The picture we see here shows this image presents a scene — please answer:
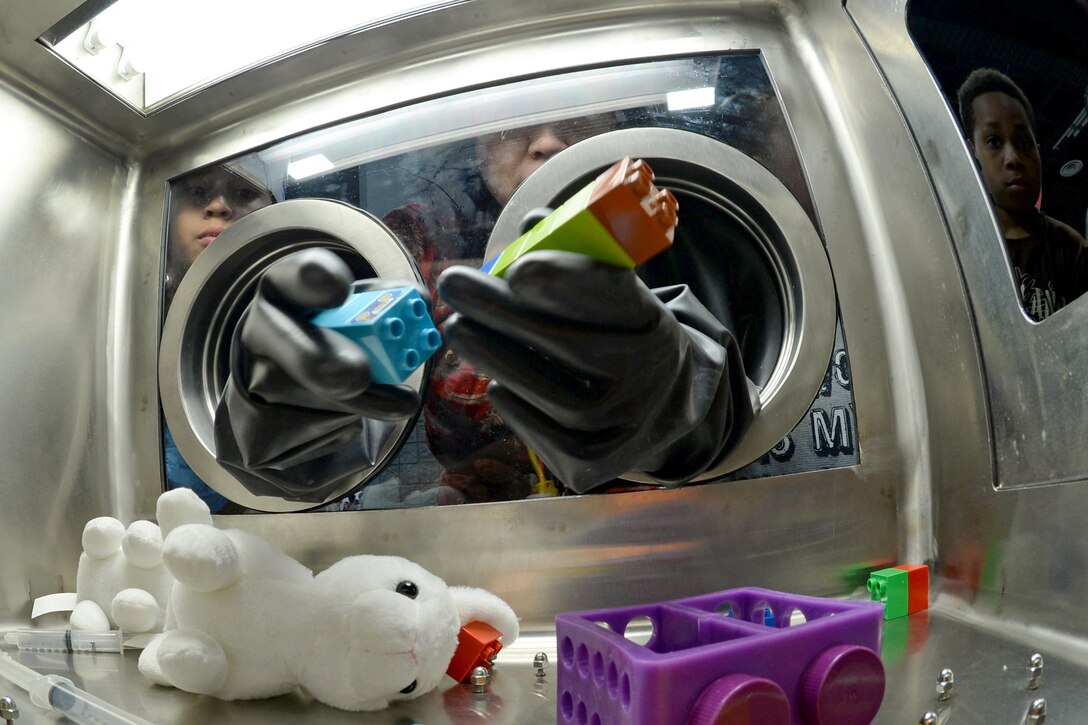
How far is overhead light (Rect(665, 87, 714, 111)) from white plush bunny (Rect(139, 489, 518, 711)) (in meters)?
0.64

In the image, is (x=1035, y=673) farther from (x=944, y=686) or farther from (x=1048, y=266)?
(x=1048, y=266)

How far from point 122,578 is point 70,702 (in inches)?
10.9

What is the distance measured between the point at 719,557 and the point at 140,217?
0.93 metres

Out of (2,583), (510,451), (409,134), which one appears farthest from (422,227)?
(2,583)

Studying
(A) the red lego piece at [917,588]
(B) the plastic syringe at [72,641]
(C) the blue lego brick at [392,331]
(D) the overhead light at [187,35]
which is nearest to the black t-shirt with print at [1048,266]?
(A) the red lego piece at [917,588]

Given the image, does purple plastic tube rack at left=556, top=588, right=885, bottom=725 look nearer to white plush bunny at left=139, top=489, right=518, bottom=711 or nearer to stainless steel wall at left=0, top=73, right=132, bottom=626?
white plush bunny at left=139, top=489, right=518, bottom=711

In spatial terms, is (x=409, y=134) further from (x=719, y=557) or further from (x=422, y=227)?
(x=719, y=557)

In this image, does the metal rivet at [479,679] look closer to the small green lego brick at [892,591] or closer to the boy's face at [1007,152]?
the small green lego brick at [892,591]

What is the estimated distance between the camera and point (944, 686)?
1.92 feet

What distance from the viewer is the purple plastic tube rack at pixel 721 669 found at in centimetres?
43

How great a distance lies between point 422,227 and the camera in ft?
3.09

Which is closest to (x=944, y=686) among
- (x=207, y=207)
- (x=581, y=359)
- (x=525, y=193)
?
(x=581, y=359)

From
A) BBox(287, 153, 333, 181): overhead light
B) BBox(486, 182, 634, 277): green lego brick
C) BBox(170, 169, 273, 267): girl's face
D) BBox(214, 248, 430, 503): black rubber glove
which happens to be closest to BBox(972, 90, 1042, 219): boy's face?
BBox(486, 182, 634, 277): green lego brick

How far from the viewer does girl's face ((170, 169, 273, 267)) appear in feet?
3.35
